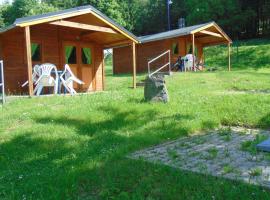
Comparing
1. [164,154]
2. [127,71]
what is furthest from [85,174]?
[127,71]

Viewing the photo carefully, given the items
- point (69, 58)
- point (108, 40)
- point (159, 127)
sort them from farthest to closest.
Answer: point (108, 40)
point (69, 58)
point (159, 127)

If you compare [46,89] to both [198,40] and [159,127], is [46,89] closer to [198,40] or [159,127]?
[159,127]

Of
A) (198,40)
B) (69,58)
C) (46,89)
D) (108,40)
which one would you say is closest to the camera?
(46,89)

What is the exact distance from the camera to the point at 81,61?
16.5m

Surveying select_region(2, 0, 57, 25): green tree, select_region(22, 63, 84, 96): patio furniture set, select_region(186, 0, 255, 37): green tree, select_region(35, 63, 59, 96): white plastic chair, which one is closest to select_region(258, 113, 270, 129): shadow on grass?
select_region(22, 63, 84, 96): patio furniture set

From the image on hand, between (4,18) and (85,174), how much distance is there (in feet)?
176

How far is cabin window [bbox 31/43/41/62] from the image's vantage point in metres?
14.2

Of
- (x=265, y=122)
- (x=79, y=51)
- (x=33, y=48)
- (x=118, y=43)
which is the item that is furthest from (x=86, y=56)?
(x=265, y=122)

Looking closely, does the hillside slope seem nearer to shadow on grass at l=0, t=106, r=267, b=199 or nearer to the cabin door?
the cabin door

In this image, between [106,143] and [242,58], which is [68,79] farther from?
[242,58]

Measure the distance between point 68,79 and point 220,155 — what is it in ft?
27.8

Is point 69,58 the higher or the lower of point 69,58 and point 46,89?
the higher

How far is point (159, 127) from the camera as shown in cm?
730

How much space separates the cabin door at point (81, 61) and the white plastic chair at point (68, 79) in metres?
2.51
